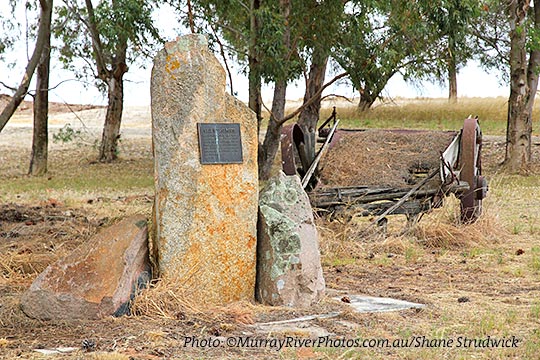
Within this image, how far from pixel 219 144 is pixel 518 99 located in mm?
14950

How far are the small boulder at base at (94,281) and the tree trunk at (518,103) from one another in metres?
→ 15.1

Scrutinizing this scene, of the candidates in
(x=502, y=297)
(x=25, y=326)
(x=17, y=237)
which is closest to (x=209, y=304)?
(x=25, y=326)

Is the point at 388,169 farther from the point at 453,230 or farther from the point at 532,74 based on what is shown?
the point at 532,74

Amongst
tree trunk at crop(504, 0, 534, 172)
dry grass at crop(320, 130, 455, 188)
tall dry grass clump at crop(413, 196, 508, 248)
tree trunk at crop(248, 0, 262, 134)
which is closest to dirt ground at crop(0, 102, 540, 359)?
tall dry grass clump at crop(413, 196, 508, 248)

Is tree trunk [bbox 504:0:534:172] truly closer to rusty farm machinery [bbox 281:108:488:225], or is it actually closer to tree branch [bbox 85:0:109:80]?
rusty farm machinery [bbox 281:108:488:225]

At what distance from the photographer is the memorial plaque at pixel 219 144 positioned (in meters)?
6.68

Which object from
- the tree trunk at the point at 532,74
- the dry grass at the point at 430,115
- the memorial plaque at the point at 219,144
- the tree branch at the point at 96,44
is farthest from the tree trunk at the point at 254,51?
the dry grass at the point at 430,115

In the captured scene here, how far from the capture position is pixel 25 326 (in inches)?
237

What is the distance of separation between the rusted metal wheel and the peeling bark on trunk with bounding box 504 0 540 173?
9.56 metres

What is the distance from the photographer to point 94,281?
20.4 feet

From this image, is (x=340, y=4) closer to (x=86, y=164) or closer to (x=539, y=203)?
(x=539, y=203)

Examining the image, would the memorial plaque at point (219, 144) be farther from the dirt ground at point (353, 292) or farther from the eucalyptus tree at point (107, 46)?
the eucalyptus tree at point (107, 46)

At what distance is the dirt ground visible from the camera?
5.48 meters

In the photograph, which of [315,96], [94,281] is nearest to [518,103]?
[315,96]
